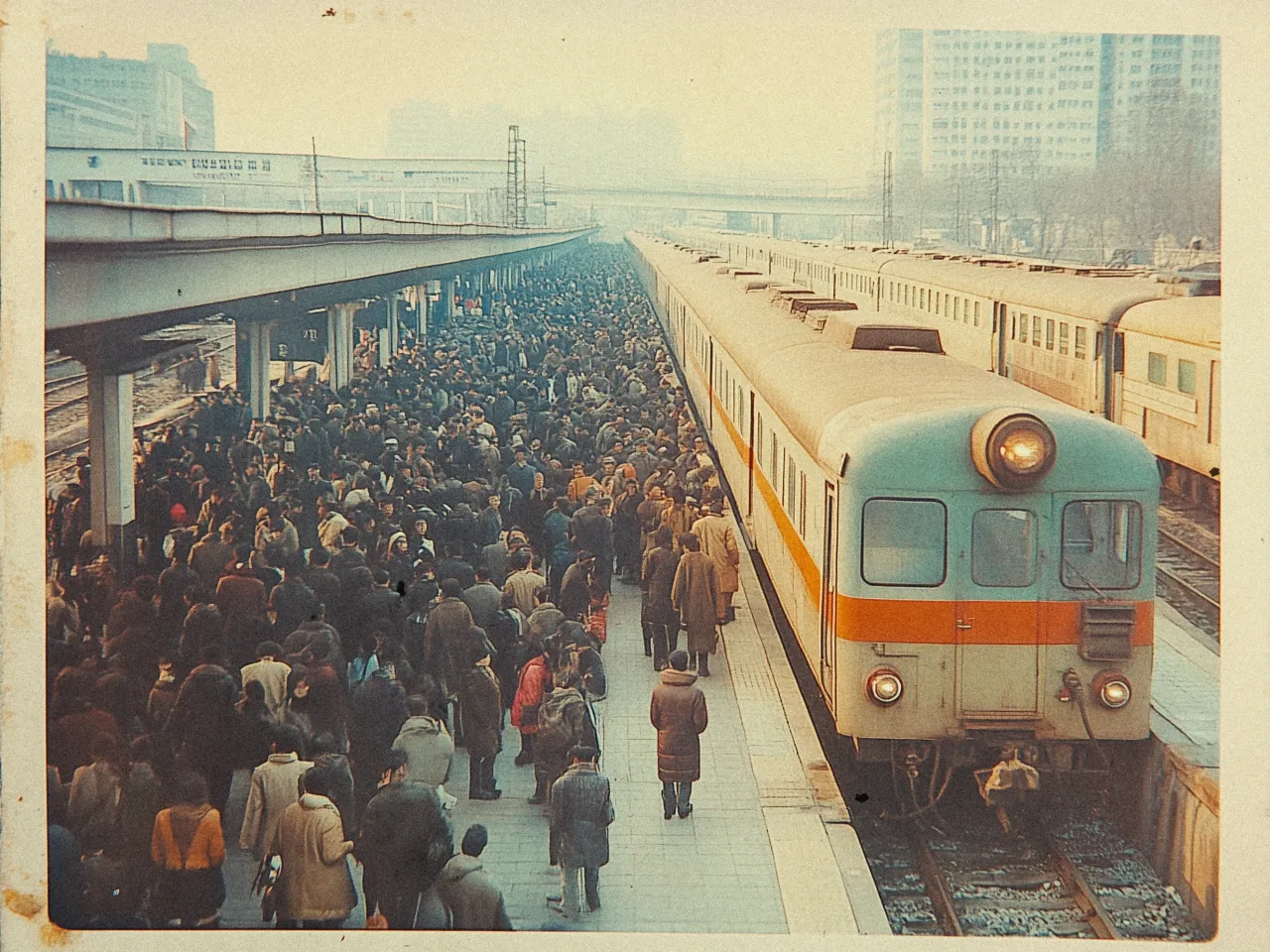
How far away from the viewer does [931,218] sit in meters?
10.8

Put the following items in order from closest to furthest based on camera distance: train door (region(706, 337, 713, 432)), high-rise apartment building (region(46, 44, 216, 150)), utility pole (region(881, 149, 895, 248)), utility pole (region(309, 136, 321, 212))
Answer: high-rise apartment building (region(46, 44, 216, 150))
utility pole (region(309, 136, 321, 212))
utility pole (region(881, 149, 895, 248))
train door (region(706, 337, 713, 432))

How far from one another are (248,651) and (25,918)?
185 cm

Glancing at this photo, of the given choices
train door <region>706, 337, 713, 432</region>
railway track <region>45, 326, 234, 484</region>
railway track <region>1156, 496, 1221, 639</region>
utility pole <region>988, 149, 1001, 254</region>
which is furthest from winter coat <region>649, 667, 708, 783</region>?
train door <region>706, 337, 713, 432</region>

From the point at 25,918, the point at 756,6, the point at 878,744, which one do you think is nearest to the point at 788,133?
the point at 756,6

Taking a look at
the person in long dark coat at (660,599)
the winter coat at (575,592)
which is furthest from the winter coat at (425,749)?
the winter coat at (575,592)

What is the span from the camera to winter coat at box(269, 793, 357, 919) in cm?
703

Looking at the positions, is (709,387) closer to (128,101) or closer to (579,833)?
(128,101)

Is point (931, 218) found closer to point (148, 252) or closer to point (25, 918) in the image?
point (148, 252)

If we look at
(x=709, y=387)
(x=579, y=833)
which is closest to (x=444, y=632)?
(x=579, y=833)

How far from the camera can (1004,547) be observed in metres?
7.12

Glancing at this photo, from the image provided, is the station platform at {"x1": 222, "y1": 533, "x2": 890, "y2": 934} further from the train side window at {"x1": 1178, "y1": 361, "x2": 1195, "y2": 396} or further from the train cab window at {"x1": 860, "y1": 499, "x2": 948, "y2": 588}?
the train side window at {"x1": 1178, "y1": 361, "x2": 1195, "y2": 396}

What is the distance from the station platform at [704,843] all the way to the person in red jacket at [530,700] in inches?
5.1

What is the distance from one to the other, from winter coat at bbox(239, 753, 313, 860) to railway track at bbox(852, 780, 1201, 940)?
10.3 ft

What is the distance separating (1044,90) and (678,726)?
447 centimetres
